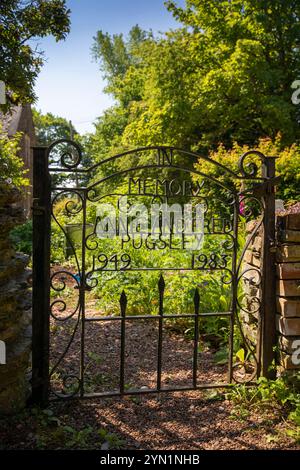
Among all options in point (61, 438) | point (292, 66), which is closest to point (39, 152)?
point (61, 438)

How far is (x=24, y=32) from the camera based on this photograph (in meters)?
4.20

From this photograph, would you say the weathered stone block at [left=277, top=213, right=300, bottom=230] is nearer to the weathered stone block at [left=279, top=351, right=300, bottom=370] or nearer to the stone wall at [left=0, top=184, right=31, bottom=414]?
the weathered stone block at [left=279, top=351, right=300, bottom=370]

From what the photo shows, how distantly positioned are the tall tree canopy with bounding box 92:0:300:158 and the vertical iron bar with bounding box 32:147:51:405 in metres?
8.02

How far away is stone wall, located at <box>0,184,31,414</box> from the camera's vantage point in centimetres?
243

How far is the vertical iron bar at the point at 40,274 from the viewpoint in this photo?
102 inches

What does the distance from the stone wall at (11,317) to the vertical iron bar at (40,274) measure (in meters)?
0.08

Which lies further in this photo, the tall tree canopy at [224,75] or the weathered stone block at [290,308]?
the tall tree canopy at [224,75]

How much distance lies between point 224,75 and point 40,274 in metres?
8.49

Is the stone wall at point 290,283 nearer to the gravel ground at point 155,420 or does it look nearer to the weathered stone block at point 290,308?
the weathered stone block at point 290,308

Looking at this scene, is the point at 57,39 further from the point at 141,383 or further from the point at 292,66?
the point at 292,66

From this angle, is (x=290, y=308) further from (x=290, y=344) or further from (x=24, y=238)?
(x=24, y=238)

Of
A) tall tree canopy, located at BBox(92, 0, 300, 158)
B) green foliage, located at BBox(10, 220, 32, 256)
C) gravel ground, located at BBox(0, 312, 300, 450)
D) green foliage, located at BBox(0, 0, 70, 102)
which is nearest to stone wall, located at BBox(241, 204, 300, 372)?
gravel ground, located at BBox(0, 312, 300, 450)

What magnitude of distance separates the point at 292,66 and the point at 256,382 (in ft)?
31.9

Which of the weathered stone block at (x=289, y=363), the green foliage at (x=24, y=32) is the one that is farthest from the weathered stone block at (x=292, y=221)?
the green foliage at (x=24, y=32)
